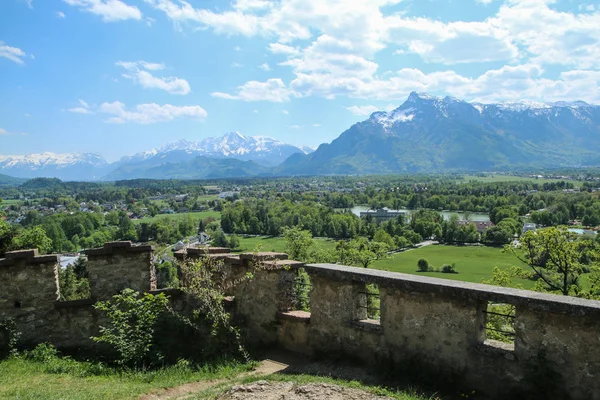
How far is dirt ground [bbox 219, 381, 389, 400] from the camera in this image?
21.4 feet

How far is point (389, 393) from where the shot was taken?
21.7 ft

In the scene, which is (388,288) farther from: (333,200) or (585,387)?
(333,200)

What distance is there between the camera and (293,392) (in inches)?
267

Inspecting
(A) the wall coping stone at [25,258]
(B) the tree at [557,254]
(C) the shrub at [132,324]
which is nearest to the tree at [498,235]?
(B) the tree at [557,254]

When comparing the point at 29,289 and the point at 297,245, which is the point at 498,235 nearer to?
the point at 297,245

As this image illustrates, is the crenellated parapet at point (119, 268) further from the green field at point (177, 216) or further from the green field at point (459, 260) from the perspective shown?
the green field at point (177, 216)

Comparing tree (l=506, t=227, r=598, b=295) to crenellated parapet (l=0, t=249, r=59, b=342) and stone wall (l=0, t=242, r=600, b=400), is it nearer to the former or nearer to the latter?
stone wall (l=0, t=242, r=600, b=400)

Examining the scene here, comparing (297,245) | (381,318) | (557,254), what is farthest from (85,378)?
(297,245)

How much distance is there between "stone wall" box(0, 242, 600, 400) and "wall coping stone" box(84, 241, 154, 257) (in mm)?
23

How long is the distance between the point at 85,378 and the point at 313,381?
14.7 ft

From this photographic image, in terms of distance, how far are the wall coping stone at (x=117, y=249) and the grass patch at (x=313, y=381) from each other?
4297 mm

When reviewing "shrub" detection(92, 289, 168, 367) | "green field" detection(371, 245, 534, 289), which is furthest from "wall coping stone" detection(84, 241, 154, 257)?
"green field" detection(371, 245, 534, 289)

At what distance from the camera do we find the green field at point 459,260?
211 feet

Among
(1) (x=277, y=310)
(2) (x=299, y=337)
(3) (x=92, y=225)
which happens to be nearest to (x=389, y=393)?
(2) (x=299, y=337)
